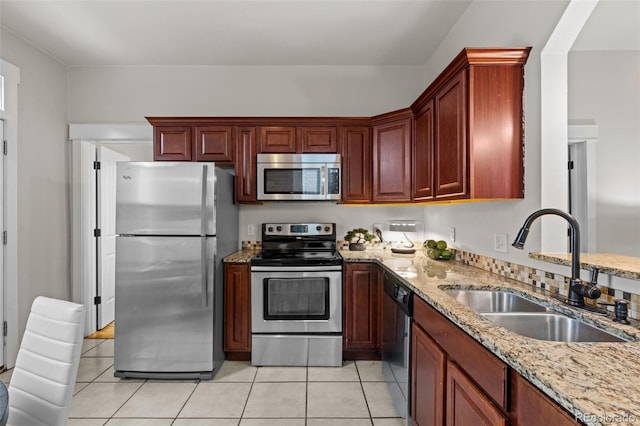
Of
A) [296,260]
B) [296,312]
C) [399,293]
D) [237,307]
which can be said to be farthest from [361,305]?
[237,307]

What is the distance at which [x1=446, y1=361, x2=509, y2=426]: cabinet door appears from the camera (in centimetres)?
102

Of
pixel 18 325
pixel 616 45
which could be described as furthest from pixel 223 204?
pixel 616 45

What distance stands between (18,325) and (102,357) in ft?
2.31

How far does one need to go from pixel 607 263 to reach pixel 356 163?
204 centimetres

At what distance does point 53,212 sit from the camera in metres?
3.09

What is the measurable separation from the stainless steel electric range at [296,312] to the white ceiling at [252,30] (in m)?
1.92

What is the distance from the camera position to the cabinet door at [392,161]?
288 cm

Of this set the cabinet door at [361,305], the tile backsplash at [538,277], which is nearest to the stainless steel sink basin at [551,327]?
the tile backsplash at [538,277]

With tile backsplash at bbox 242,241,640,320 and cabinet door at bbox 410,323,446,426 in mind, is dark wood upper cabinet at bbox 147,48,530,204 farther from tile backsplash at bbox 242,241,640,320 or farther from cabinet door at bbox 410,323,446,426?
cabinet door at bbox 410,323,446,426

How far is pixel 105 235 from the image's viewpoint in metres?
3.54

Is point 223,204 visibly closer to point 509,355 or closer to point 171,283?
point 171,283

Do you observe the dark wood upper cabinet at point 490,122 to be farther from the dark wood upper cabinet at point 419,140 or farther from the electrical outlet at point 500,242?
the electrical outlet at point 500,242

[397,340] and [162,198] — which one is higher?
[162,198]

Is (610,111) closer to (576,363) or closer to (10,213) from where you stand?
(576,363)
